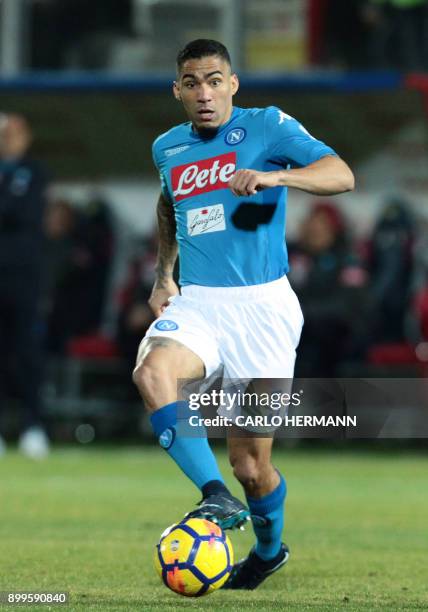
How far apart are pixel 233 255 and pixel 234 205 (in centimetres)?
20

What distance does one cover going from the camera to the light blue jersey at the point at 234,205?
241 inches

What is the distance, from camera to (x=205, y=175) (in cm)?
618

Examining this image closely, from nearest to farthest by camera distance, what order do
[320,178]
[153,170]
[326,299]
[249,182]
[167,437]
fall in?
[249,182] < [320,178] < [167,437] < [326,299] < [153,170]

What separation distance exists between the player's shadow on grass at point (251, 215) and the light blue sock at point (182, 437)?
0.82 meters

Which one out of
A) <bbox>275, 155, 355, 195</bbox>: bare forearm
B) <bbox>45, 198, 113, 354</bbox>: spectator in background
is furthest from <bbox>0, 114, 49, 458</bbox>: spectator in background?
<bbox>275, 155, 355, 195</bbox>: bare forearm

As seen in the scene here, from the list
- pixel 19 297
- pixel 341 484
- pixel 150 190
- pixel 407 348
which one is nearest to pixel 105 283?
pixel 150 190

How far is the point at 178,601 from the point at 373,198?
9529mm

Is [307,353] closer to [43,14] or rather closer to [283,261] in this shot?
[43,14]

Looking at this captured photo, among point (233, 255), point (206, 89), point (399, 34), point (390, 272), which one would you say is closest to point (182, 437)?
point (233, 255)

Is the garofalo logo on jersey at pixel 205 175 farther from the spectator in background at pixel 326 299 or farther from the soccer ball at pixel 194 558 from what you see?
the spectator in background at pixel 326 299

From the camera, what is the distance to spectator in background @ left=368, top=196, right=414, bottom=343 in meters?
13.6

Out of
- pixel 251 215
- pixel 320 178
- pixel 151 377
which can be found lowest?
pixel 151 377

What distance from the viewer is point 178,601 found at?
5648 millimetres

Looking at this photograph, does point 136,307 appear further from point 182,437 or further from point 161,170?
point 182,437
